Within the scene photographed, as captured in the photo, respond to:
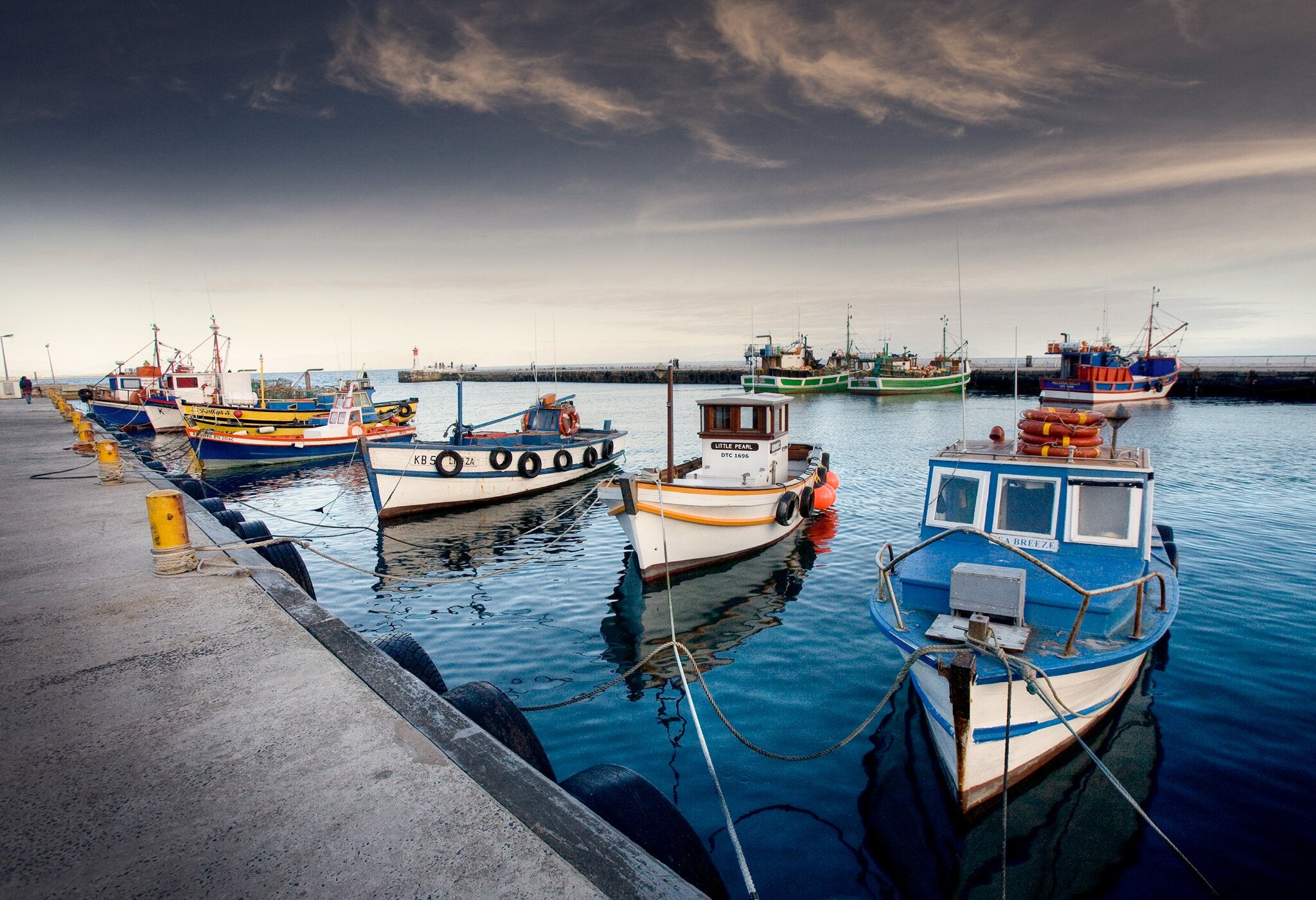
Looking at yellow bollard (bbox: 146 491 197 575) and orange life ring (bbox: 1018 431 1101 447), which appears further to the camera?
orange life ring (bbox: 1018 431 1101 447)

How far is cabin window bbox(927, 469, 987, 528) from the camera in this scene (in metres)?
8.53

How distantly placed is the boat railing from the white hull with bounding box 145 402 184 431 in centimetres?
5107

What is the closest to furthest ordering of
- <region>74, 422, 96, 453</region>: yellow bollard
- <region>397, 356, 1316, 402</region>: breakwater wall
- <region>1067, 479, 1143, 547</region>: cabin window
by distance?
<region>1067, 479, 1143, 547</region>: cabin window, <region>74, 422, 96, 453</region>: yellow bollard, <region>397, 356, 1316, 402</region>: breakwater wall

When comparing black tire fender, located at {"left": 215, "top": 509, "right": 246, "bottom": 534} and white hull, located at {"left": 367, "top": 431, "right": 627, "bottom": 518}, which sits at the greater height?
black tire fender, located at {"left": 215, "top": 509, "right": 246, "bottom": 534}

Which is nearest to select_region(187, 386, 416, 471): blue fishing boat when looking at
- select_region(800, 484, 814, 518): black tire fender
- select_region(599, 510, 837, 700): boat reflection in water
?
select_region(599, 510, 837, 700): boat reflection in water

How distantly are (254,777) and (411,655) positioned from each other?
2343 millimetres

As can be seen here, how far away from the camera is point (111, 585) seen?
6938mm

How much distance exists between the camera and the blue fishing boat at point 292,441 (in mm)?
29438

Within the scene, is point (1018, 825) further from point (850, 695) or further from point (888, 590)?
point (850, 695)

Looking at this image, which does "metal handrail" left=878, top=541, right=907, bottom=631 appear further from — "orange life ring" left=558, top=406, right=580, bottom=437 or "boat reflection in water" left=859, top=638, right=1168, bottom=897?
"orange life ring" left=558, top=406, right=580, bottom=437

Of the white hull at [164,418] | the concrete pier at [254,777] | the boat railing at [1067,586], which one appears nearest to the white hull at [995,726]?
the boat railing at [1067,586]

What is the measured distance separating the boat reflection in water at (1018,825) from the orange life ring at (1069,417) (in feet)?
13.4

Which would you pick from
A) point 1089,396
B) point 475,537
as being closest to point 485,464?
point 475,537

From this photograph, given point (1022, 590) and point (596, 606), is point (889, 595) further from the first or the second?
point (596, 606)
